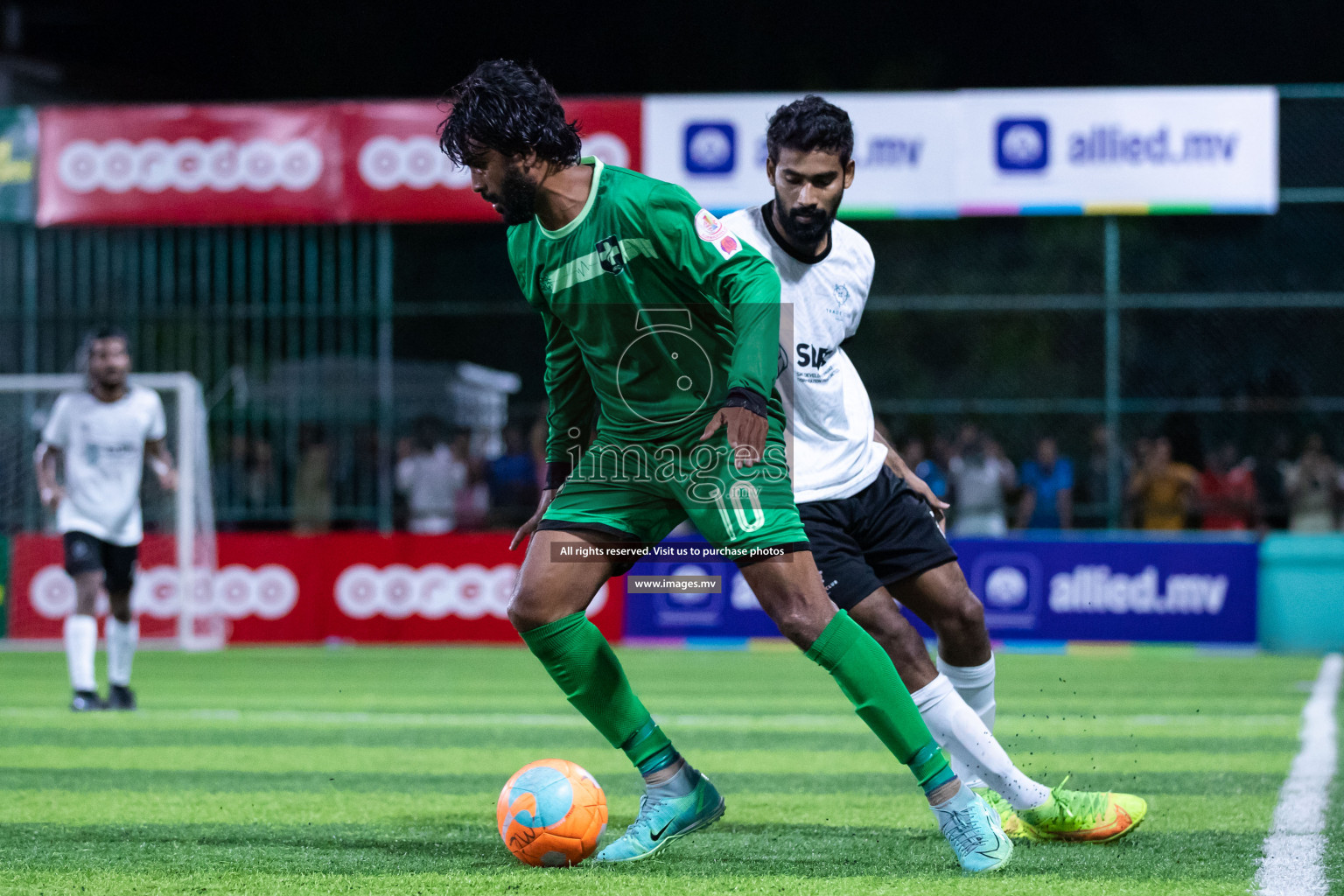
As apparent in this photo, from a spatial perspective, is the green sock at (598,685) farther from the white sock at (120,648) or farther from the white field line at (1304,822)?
the white sock at (120,648)

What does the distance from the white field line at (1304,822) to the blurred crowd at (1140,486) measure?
613cm

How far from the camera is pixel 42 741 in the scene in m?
8.12

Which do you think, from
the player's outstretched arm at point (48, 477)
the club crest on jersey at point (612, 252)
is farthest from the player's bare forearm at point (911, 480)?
the player's outstretched arm at point (48, 477)

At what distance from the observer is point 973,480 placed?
50.9ft

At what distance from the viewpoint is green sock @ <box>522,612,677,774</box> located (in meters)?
4.74

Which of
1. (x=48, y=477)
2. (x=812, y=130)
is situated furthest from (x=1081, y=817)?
(x=48, y=477)

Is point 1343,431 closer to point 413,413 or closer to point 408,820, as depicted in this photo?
point 413,413

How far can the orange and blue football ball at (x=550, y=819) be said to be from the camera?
4676 mm

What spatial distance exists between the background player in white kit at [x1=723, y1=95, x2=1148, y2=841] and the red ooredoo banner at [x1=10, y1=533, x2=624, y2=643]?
999 cm

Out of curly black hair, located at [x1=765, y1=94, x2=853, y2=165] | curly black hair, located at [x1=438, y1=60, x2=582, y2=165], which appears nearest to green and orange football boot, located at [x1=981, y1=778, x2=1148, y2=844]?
curly black hair, located at [x1=765, y1=94, x2=853, y2=165]

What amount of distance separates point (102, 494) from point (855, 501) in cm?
622

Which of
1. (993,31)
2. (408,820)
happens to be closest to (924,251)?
(993,31)

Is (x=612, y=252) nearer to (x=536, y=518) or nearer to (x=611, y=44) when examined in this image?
(x=536, y=518)

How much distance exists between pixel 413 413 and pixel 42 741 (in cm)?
866
